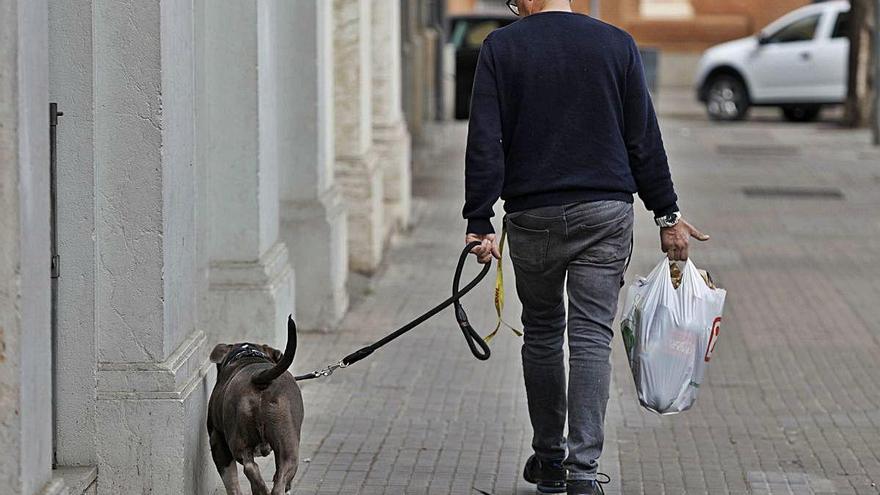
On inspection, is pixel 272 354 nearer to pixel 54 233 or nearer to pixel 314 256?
pixel 54 233

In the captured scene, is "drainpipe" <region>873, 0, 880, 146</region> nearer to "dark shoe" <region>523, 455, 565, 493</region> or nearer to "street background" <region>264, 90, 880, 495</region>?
"street background" <region>264, 90, 880, 495</region>

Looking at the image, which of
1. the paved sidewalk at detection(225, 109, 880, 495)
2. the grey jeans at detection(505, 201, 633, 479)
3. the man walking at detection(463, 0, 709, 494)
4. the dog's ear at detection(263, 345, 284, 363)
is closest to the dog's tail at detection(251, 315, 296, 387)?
the dog's ear at detection(263, 345, 284, 363)

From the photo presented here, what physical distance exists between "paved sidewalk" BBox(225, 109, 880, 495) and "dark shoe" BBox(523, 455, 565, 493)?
197mm

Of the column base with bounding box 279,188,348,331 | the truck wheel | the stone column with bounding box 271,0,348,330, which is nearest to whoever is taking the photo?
the stone column with bounding box 271,0,348,330

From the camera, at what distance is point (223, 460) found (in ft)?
17.0

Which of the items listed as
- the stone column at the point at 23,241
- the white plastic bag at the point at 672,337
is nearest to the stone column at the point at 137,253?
the stone column at the point at 23,241

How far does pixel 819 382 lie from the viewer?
8156 mm

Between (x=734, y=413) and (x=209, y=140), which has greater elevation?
(x=209, y=140)

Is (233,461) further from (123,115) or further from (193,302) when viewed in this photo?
(123,115)

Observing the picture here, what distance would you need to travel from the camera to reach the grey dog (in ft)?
16.2

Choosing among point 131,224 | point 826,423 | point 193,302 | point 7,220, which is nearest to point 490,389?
point 826,423

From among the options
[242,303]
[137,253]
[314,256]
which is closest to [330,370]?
[137,253]

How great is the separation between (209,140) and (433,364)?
180 cm

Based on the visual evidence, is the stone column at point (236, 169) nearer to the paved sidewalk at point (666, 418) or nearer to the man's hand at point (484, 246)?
the paved sidewalk at point (666, 418)
